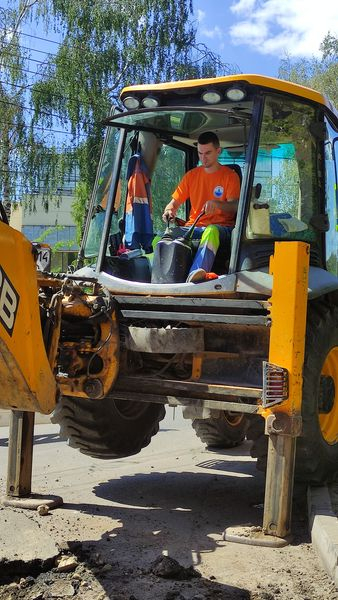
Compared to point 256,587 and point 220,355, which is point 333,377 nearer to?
point 220,355

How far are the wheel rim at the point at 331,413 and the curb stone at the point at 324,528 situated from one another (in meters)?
0.44

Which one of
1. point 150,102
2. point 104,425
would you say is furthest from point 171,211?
point 104,425

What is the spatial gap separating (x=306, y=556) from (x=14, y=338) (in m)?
2.17

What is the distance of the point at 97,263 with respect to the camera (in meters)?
5.87

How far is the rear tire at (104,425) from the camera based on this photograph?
589cm

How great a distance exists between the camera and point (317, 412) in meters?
5.25

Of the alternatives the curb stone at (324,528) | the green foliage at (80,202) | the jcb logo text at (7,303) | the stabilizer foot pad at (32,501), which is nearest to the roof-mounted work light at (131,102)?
the jcb logo text at (7,303)

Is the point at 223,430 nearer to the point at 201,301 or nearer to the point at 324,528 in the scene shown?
the point at 201,301

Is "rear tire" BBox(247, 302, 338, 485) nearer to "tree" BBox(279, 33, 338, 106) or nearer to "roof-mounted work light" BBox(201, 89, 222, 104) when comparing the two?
"roof-mounted work light" BBox(201, 89, 222, 104)

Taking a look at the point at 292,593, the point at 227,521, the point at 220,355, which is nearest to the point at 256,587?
the point at 292,593

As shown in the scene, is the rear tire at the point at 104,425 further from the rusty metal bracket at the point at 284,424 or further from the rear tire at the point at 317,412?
the rusty metal bracket at the point at 284,424

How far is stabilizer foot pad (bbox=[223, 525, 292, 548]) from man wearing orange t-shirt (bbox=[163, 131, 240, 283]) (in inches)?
65.6

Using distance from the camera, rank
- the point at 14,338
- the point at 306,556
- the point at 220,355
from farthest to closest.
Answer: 1. the point at 220,355
2. the point at 306,556
3. the point at 14,338

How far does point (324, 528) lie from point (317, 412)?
979 millimetres
